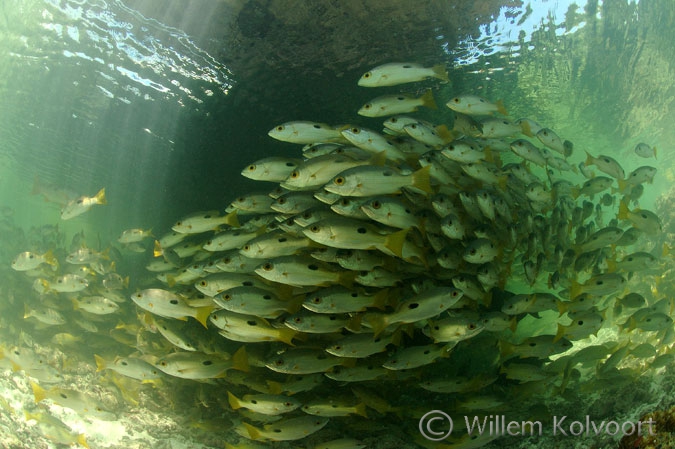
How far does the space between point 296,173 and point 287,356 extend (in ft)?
8.56

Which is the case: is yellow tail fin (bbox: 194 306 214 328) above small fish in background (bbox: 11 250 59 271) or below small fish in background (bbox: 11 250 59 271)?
above

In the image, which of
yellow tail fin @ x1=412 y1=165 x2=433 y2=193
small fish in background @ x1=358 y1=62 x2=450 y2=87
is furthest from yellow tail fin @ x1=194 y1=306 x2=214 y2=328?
small fish in background @ x1=358 y1=62 x2=450 y2=87

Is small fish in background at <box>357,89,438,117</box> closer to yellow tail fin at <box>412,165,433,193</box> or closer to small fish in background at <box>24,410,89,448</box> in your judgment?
yellow tail fin at <box>412,165,433,193</box>

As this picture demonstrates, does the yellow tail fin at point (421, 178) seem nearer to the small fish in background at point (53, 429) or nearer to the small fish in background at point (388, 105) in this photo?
the small fish in background at point (388, 105)

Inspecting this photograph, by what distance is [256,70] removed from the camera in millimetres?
11094

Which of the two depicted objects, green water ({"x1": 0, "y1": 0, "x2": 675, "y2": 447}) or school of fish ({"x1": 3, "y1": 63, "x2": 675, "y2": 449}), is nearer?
school of fish ({"x1": 3, "y1": 63, "x2": 675, "y2": 449})

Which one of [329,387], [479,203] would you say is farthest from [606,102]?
[329,387]

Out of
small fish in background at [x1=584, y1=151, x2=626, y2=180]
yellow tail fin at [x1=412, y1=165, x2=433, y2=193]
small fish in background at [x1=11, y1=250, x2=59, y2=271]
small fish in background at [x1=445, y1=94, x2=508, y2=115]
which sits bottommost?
small fish in background at [x1=11, y1=250, x2=59, y2=271]

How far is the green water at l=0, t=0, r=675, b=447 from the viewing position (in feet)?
31.5

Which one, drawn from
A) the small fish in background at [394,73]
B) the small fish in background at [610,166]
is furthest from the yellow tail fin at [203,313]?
the small fish in background at [610,166]

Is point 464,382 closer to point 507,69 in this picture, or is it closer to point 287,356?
point 287,356

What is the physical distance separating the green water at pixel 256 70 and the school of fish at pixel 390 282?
4.66m

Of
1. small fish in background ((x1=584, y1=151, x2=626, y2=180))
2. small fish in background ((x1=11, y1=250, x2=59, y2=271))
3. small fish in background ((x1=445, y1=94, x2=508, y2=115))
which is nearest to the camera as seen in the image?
small fish in background ((x1=445, y1=94, x2=508, y2=115))

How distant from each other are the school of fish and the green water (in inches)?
184
